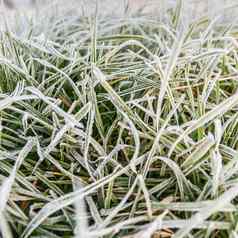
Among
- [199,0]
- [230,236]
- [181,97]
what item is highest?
[199,0]

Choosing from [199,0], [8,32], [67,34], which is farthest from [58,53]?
[199,0]

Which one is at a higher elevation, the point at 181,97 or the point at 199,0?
the point at 199,0

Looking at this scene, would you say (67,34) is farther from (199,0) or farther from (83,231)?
(83,231)

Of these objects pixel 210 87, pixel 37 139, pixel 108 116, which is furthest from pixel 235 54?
pixel 37 139

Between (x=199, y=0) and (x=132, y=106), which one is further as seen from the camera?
(x=199, y=0)

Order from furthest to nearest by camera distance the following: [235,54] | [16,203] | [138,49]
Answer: [138,49] < [235,54] < [16,203]

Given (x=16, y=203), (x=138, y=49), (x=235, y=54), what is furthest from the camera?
(x=138, y=49)
